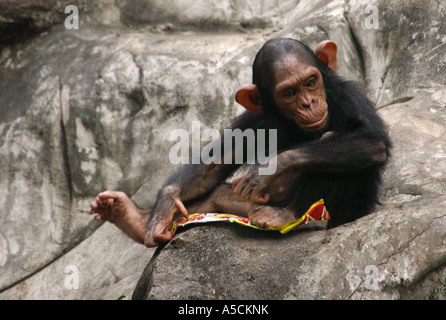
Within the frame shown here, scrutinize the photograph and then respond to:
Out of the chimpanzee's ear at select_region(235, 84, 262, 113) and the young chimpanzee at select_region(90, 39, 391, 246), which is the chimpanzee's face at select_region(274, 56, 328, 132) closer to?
the young chimpanzee at select_region(90, 39, 391, 246)

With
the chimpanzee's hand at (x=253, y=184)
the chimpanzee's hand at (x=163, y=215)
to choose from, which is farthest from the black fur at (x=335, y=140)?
the chimpanzee's hand at (x=163, y=215)

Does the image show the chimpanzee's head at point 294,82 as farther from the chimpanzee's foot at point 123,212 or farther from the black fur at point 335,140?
the chimpanzee's foot at point 123,212

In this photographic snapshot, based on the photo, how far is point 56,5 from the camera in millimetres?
6207

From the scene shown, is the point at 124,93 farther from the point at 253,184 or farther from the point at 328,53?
the point at 253,184

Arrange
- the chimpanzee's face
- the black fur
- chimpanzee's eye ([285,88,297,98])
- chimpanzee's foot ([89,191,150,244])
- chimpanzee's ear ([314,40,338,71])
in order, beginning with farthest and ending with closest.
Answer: chimpanzee's foot ([89,191,150,244]) → chimpanzee's ear ([314,40,338,71]) → chimpanzee's eye ([285,88,297,98]) → the chimpanzee's face → the black fur

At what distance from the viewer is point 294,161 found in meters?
3.30

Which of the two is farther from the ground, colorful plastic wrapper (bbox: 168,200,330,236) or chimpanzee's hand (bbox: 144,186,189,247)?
colorful plastic wrapper (bbox: 168,200,330,236)

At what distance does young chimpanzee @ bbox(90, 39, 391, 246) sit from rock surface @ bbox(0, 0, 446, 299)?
1031mm

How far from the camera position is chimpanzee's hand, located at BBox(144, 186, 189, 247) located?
147 inches

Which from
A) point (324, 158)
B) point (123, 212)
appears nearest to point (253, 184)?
point (324, 158)

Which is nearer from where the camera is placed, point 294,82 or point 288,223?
point 288,223

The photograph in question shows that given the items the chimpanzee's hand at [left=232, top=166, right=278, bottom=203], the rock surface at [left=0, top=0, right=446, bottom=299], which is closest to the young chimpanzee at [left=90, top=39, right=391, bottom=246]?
the chimpanzee's hand at [left=232, top=166, right=278, bottom=203]

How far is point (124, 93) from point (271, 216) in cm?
307

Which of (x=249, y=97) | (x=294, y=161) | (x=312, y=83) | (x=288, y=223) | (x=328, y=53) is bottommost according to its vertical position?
(x=288, y=223)
